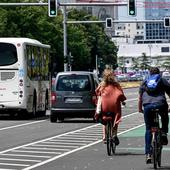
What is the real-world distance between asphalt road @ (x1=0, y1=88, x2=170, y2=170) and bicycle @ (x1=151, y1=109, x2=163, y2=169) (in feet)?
1.02

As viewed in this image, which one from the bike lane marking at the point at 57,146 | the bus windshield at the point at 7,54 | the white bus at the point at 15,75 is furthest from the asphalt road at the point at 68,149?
the bus windshield at the point at 7,54

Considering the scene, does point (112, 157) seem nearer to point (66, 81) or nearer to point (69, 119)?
point (66, 81)

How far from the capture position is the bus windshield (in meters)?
29.7

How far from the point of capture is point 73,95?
27438 mm

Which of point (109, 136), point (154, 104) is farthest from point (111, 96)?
point (154, 104)

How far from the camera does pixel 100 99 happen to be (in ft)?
51.6

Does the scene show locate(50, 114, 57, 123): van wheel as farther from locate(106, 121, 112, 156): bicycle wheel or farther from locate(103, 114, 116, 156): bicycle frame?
locate(106, 121, 112, 156): bicycle wheel

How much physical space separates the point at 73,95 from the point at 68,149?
34.4ft

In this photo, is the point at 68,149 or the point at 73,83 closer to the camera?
the point at 68,149

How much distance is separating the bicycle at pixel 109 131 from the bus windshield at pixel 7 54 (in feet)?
47.6

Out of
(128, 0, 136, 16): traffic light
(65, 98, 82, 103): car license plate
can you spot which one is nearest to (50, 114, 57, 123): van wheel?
(65, 98, 82, 103): car license plate

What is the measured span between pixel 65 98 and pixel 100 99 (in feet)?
38.7

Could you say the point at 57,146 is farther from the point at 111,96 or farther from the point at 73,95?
the point at 73,95

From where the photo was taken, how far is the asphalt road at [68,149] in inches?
540
